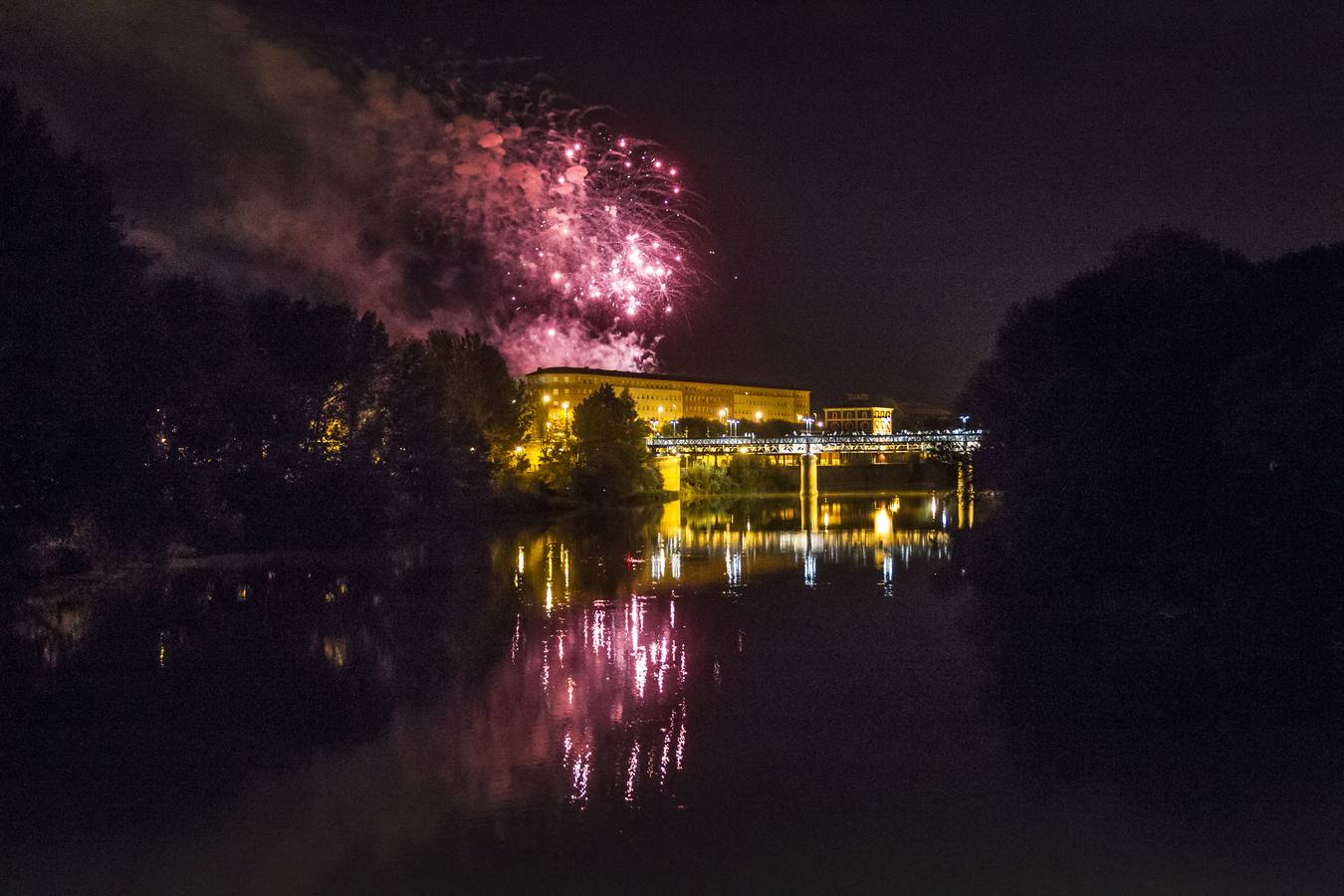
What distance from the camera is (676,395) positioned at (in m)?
153

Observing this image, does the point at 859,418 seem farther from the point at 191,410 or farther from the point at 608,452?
the point at 191,410

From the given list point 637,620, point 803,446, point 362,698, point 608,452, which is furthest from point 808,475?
point 362,698

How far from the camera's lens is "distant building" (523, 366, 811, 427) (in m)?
137

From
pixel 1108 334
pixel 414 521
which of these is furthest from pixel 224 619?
pixel 414 521

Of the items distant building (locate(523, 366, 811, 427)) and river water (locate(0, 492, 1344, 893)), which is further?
distant building (locate(523, 366, 811, 427))

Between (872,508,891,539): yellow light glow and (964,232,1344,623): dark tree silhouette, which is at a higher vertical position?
(964,232,1344,623): dark tree silhouette

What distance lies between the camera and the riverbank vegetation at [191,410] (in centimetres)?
2505

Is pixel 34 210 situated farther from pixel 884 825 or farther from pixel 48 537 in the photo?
pixel 884 825

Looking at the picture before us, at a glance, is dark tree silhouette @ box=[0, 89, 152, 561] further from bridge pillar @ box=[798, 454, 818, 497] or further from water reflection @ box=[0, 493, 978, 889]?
bridge pillar @ box=[798, 454, 818, 497]

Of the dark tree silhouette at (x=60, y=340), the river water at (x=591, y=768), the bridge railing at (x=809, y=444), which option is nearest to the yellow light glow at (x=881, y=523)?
the bridge railing at (x=809, y=444)

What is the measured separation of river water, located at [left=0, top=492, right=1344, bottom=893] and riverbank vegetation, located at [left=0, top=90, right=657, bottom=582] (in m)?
4.11

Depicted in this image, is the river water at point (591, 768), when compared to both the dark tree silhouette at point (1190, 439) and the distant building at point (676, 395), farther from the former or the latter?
the distant building at point (676, 395)

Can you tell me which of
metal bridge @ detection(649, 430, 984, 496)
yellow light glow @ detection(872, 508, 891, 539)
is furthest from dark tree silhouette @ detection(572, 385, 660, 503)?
yellow light glow @ detection(872, 508, 891, 539)

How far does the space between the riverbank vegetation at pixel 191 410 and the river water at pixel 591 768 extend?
4.11 m
